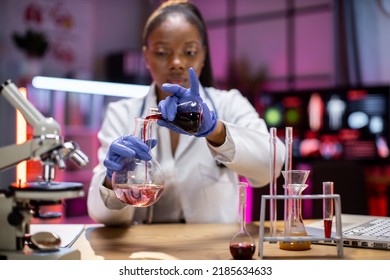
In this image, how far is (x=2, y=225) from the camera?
929 mm

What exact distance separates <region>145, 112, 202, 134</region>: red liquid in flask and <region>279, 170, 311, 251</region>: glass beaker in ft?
0.70

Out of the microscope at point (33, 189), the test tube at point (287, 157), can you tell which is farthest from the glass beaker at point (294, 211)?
the microscope at point (33, 189)

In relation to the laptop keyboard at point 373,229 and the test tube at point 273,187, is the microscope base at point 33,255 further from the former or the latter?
the laptop keyboard at point 373,229

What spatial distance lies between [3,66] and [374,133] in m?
2.41

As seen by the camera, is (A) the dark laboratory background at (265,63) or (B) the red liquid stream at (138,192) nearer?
(B) the red liquid stream at (138,192)

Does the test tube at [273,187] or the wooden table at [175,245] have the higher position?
the test tube at [273,187]

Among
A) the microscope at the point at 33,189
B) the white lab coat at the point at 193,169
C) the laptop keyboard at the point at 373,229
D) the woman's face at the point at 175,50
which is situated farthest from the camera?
the white lab coat at the point at 193,169

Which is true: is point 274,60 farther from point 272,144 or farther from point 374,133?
point 272,144

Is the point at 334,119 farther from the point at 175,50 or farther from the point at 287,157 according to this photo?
the point at 287,157

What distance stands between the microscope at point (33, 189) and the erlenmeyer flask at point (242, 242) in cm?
32

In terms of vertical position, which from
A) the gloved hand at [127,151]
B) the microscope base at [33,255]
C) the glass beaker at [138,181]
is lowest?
the microscope base at [33,255]

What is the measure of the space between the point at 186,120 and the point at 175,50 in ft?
1.69

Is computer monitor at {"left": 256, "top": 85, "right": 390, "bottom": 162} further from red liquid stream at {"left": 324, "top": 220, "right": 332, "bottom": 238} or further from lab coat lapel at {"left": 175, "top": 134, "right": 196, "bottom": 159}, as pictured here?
red liquid stream at {"left": 324, "top": 220, "right": 332, "bottom": 238}

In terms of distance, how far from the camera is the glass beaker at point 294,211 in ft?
3.37
